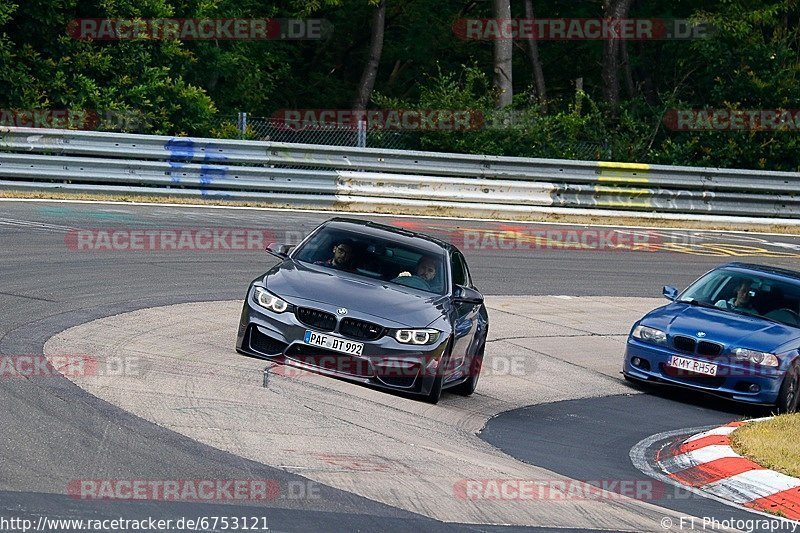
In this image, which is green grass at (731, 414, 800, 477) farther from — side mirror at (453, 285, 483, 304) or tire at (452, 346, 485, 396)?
side mirror at (453, 285, 483, 304)

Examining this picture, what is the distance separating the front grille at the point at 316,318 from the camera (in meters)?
11.3

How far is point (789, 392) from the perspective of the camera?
13734 mm

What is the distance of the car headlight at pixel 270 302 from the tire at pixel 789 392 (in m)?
5.42

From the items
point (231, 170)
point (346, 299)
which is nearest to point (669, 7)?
point (231, 170)

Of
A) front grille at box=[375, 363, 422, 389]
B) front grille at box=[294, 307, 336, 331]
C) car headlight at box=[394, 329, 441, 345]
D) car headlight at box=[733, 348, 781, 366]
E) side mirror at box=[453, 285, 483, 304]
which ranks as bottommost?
car headlight at box=[733, 348, 781, 366]

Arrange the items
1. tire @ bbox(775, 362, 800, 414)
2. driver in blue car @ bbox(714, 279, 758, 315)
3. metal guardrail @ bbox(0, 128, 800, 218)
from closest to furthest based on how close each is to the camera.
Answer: tire @ bbox(775, 362, 800, 414) → driver in blue car @ bbox(714, 279, 758, 315) → metal guardrail @ bbox(0, 128, 800, 218)

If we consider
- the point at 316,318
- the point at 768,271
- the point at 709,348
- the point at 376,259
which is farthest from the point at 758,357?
the point at 316,318

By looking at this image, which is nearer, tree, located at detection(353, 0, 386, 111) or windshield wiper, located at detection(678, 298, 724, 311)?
windshield wiper, located at detection(678, 298, 724, 311)

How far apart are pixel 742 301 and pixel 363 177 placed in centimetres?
1005

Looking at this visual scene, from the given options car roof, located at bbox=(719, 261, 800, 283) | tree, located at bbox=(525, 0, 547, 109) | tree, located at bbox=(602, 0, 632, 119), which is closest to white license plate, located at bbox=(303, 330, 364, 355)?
car roof, located at bbox=(719, 261, 800, 283)

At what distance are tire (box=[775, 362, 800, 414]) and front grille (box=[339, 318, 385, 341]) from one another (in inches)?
186

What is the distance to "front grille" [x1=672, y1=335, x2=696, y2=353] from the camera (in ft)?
45.2

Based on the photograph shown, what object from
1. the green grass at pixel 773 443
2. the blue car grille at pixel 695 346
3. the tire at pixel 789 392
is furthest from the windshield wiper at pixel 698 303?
the green grass at pixel 773 443

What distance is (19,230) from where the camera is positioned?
57.2ft
